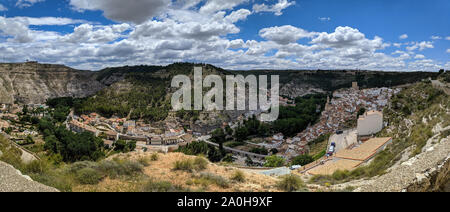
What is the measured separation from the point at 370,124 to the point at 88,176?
80.4ft

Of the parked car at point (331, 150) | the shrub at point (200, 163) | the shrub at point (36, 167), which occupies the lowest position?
the parked car at point (331, 150)

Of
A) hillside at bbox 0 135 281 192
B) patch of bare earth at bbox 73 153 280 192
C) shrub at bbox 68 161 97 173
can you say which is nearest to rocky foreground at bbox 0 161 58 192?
hillside at bbox 0 135 281 192

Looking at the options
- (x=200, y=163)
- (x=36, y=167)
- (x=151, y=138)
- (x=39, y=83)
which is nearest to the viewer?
(x=36, y=167)

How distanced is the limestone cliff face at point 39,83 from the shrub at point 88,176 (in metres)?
67.0

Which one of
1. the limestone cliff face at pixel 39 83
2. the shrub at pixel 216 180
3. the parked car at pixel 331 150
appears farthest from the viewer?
the limestone cliff face at pixel 39 83

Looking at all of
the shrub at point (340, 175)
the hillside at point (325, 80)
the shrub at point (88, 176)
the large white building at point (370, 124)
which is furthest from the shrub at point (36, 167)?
the hillside at point (325, 80)

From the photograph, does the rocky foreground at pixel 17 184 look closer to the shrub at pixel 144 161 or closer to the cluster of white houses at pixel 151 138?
the shrub at pixel 144 161

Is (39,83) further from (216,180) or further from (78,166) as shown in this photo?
(216,180)

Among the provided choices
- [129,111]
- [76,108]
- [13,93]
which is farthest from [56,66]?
[129,111]

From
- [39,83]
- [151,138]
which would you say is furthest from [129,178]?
[39,83]

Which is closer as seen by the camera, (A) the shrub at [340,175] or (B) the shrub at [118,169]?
(B) the shrub at [118,169]

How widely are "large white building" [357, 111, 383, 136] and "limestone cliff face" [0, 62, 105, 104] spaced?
6994 centimetres

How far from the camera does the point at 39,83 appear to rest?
6994 cm

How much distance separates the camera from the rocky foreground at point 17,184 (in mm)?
4199
